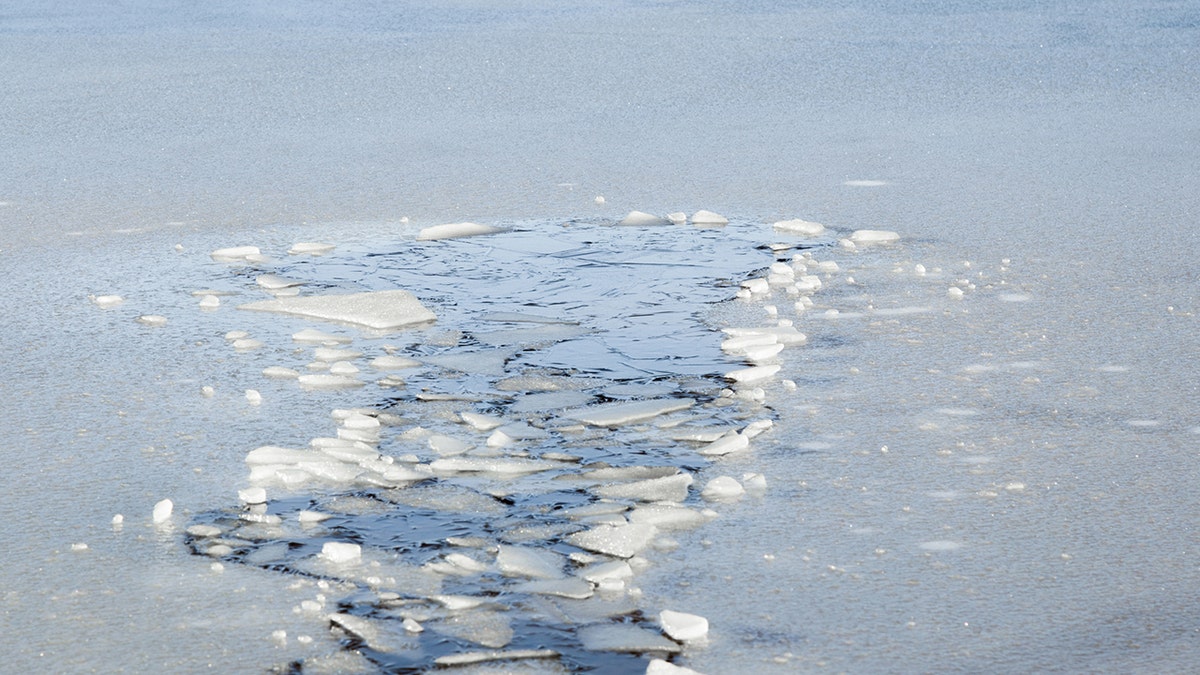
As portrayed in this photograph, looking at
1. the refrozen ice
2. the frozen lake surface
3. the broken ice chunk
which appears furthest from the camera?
the broken ice chunk

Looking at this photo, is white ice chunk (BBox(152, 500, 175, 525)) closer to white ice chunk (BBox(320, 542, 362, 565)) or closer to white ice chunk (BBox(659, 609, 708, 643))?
white ice chunk (BBox(320, 542, 362, 565))

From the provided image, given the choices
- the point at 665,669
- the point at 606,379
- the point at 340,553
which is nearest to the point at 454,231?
the point at 606,379

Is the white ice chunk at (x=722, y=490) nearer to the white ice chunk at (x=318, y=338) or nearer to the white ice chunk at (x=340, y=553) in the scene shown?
the white ice chunk at (x=340, y=553)

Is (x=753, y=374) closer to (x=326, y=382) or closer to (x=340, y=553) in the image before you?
(x=326, y=382)

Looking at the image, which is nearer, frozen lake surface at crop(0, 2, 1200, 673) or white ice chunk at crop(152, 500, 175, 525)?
frozen lake surface at crop(0, 2, 1200, 673)

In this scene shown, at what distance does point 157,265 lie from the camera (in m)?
4.89

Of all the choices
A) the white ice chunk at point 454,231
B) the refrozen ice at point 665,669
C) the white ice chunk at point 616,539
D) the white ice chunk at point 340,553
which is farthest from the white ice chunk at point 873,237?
the refrozen ice at point 665,669

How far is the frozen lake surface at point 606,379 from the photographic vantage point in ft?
8.08

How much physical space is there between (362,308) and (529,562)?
1.81m

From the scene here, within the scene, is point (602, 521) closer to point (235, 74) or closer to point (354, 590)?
point (354, 590)

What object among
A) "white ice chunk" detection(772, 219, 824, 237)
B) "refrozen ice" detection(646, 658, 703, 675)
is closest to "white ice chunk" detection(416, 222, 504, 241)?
"white ice chunk" detection(772, 219, 824, 237)

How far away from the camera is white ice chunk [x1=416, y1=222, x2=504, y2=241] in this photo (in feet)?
17.2

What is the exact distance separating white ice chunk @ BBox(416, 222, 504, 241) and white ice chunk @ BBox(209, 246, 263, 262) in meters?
0.57

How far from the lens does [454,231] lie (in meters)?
5.27
